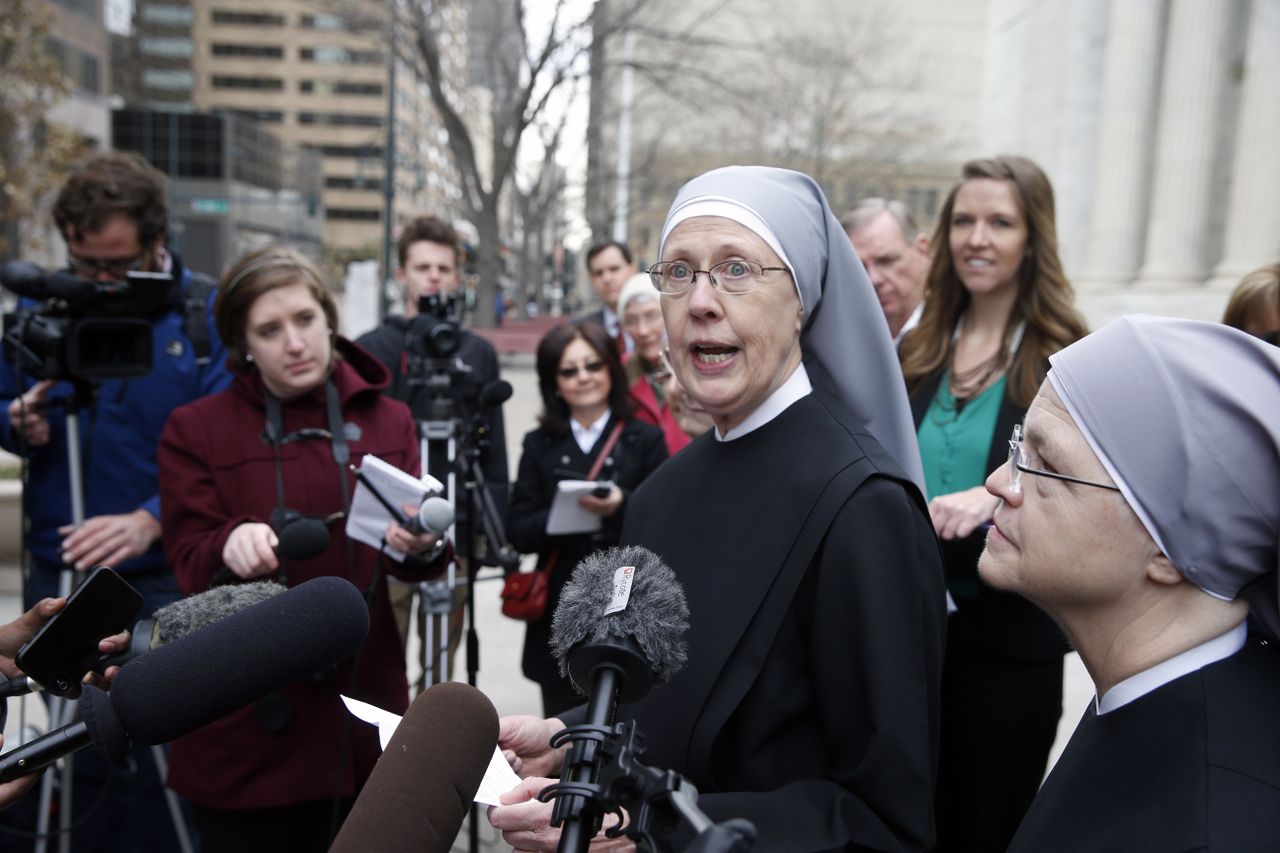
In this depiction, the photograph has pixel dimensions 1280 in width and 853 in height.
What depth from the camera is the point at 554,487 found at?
4.76 m

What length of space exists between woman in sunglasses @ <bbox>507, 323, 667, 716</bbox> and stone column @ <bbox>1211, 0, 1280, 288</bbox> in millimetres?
11510

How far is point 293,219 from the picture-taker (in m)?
86.9

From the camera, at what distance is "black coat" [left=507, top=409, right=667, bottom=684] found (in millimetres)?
4531

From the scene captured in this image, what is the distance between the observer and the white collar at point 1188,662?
1.43m

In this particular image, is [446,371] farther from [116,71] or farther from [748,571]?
[116,71]

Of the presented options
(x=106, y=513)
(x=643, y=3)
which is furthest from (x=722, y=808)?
(x=643, y=3)

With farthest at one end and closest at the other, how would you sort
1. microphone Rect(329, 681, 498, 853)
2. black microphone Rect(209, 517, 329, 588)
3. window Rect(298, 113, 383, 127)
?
window Rect(298, 113, 383, 127)
black microphone Rect(209, 517, 329, 588)
microphone Rect(329, 681, 498, 853)

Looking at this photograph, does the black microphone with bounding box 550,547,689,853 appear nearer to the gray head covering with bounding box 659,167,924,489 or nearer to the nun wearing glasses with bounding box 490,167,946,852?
the nun wearing glasses with bounding box 490,167,946,852

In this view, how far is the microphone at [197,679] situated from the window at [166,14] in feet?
382

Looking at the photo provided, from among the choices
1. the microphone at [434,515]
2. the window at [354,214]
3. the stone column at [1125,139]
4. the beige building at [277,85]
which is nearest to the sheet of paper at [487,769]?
the microphone at [434,515]

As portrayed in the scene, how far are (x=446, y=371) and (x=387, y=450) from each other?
115cm

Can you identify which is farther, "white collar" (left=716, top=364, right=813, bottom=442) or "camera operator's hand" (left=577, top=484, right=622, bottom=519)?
"camera operator's hand" (left=577, top=484, right=622, bottom=519)

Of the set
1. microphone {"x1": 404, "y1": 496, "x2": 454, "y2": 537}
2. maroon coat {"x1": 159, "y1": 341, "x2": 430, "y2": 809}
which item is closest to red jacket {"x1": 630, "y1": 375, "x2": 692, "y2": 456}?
maroon coat {"x1": 159, "y1": 341, "x2": 430, "y2": 809}

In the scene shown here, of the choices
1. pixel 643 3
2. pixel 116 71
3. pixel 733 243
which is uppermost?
pixel 116 71
